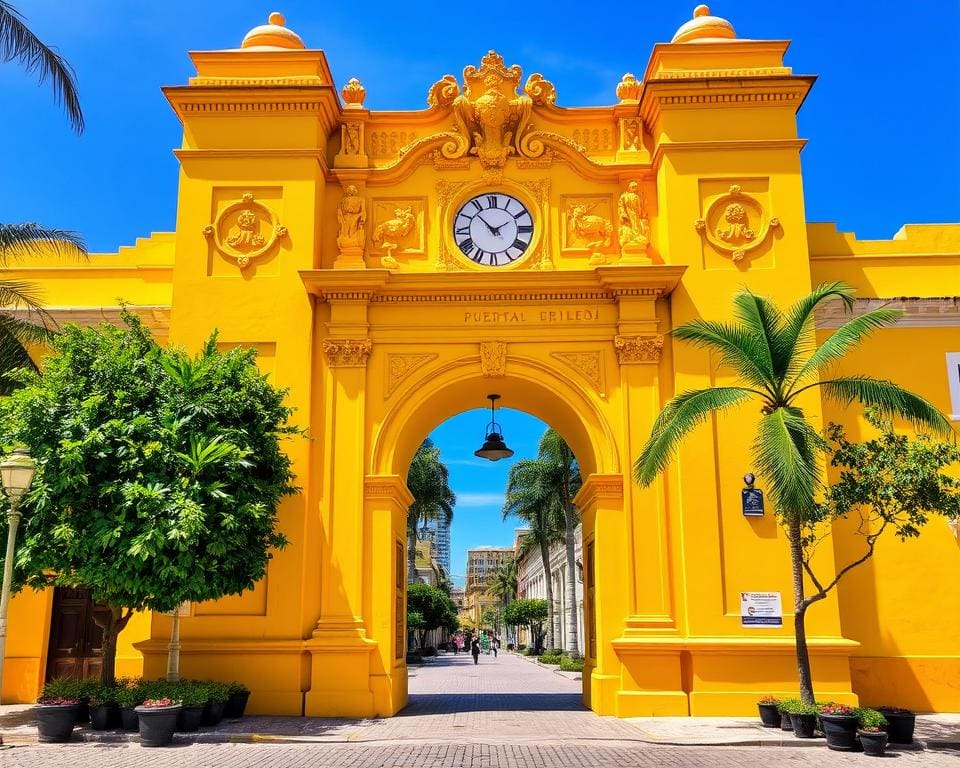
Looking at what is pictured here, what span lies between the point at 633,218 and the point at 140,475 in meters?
9.68

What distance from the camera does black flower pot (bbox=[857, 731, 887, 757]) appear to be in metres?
11.7

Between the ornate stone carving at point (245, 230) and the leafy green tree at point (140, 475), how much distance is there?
3356 millimetres

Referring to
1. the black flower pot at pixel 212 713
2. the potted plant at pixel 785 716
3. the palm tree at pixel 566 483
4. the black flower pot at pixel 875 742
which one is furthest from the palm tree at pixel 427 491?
the black flower pot at pixel 875 742

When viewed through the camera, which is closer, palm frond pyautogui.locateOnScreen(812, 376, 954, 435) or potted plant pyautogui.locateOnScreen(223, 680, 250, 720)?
palm frond pyautogui.locateOnScreen(812, 376, 954, 435)

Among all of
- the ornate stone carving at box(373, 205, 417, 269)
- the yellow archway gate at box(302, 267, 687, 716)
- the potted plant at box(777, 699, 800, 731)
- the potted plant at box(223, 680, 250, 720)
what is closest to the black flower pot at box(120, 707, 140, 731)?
the potted plant at box(223, 680, 250, 720)

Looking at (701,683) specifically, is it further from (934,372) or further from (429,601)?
(429,601)

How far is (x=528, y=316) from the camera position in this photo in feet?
54.2

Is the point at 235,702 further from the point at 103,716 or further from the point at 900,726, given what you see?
the point at 900,726

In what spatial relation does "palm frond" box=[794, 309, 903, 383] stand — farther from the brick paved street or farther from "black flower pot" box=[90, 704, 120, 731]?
"black flower pot" box=[90, 704, 120, 731]

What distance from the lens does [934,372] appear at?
661 inches

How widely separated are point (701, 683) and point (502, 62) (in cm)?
1183

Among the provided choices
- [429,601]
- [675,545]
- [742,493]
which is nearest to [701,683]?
[675,545]

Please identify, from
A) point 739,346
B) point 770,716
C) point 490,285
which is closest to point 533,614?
point 490,285

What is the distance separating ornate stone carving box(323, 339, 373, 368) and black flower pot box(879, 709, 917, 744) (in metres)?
10.0
